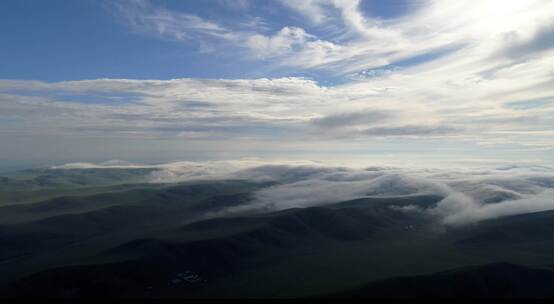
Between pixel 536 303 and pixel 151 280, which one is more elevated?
pixel 536 303

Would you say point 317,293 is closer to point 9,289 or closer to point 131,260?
point 131,260

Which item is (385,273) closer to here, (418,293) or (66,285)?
(418,293)

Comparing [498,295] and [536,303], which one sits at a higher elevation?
[536,303]

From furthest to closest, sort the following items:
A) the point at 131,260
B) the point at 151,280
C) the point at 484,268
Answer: the point at 131,260 < the point at 151,280 < the point at 484,268

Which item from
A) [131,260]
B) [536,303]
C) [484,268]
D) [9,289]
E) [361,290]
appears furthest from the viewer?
[131,260]

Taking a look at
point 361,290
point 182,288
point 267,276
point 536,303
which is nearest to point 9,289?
point 182,288

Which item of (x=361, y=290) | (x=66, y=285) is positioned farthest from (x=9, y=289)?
(x=361, y=290)

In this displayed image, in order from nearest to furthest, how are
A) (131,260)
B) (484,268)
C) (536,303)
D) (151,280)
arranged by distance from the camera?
(536,303) < (484,268) < (151,280) < (131,260)

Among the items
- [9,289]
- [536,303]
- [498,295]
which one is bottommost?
[498,295]

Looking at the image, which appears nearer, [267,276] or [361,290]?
[361,290]

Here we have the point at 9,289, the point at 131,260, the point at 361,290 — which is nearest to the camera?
the point at 361,290
